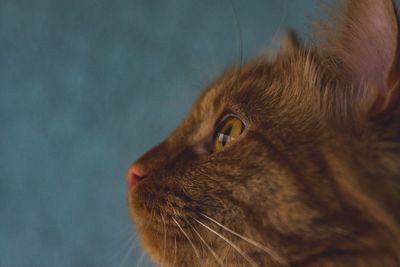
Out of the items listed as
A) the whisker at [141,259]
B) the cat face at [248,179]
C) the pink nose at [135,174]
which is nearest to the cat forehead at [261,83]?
the cat face at [248,179]

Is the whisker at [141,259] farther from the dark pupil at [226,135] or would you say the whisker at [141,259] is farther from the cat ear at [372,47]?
the cat ear at [372,47]

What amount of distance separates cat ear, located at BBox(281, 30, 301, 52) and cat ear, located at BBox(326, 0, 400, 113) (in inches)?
7.8

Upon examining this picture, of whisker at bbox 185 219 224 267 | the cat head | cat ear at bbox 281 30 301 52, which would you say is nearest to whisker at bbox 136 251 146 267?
the cat head

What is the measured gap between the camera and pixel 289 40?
1138 millimetres

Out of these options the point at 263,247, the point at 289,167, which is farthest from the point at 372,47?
the point at 263,247

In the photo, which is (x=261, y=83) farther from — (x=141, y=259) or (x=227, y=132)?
(x=141, y=259)

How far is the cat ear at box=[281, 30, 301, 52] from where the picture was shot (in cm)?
106

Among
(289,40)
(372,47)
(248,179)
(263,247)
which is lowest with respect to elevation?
(263,247)

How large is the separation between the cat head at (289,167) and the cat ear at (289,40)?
0.09m

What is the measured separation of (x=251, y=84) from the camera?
95 cm

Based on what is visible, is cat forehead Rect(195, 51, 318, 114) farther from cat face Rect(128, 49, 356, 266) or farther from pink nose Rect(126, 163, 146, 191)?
pink nose Rect(126, 163, 146, 191)

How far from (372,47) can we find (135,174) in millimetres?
458

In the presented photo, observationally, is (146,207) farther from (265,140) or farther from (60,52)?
(60,52)

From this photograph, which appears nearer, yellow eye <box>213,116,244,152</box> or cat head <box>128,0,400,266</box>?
cat head <box>128,0,400,266</box>
